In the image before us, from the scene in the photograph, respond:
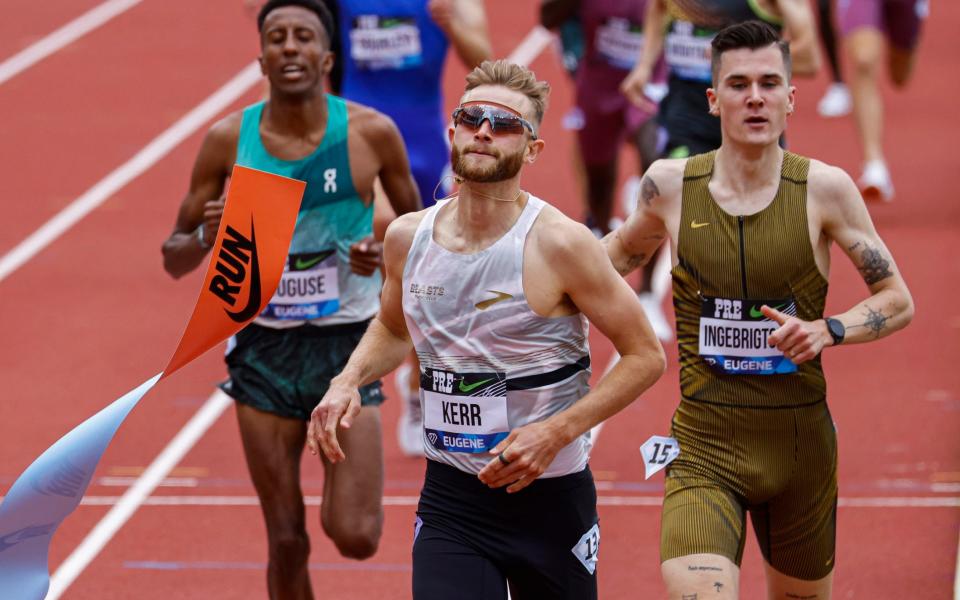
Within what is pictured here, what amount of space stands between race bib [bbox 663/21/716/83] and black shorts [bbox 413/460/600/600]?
4.72 metres

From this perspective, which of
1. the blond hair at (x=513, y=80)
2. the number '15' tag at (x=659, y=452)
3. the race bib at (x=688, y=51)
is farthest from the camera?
the race bib at (x=688, y=51)

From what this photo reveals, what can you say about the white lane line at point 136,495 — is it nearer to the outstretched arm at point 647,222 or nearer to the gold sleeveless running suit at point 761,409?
the outstretched arm at point 647,222

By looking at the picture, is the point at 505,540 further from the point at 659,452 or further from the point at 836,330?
the point at 836,330

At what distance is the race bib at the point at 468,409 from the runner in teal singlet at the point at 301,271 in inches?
48.1

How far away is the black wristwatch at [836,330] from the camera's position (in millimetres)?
5133

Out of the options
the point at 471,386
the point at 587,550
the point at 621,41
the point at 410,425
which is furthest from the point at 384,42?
the point at 587,550

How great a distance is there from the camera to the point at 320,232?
21.1 ft

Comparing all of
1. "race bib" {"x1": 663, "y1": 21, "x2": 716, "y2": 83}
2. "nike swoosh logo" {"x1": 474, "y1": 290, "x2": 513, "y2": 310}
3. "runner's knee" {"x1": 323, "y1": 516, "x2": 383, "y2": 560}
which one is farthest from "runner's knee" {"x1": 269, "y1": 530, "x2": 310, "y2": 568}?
"race bib" {"x1": 663, "y1": 21, "x2": 716, "y2": 83}

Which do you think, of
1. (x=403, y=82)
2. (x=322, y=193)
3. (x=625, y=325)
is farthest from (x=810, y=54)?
(x=625, y=325)

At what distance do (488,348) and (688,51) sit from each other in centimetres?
483

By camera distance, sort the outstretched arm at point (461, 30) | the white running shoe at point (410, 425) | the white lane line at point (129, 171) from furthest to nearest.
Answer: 1. the white lane line at point (129, 171)
2. the white running shoe at point (410, 425)
3. the outstretched arm at point (461, 30)

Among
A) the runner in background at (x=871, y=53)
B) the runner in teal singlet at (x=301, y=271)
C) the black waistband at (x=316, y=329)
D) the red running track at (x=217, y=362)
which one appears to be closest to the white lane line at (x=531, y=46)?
the red running track at (x=217, y=362)

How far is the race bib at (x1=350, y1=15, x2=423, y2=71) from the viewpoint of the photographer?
356 inches

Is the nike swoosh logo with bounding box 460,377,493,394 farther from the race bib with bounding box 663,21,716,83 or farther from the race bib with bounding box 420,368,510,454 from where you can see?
the race bib with bounding box 663,21,716,83
